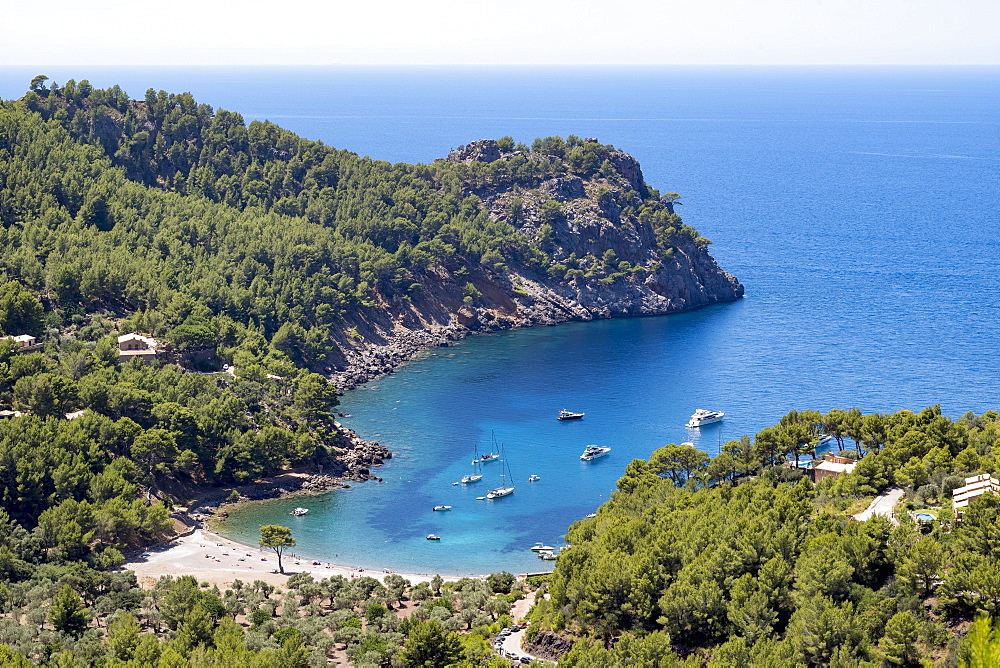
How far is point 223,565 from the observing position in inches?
3196

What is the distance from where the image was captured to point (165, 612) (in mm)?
67250

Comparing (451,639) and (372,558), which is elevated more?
(451,639)

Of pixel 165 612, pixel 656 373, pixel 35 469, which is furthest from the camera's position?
pixel 656 373

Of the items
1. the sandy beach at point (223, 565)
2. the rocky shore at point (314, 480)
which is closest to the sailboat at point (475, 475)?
the rocky shore at point (314, 480)

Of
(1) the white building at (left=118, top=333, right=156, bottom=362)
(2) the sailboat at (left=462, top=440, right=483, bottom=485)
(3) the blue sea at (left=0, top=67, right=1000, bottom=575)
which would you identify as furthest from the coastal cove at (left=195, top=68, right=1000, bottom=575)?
(1) the white building at (left=118, top=333, right=156, bottom=362)

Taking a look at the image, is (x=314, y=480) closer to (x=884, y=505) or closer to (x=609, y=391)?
(x=609, y=391)

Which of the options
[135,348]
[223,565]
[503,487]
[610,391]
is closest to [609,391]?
[610,391]

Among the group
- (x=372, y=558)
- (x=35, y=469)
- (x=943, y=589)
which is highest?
(x=943, y=589)

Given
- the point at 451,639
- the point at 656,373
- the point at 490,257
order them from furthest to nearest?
1. the point at 490,257
2. the point at 656,373
3. the point at 451,639

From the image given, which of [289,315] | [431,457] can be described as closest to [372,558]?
[431,457]

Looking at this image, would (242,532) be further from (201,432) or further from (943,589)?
(943,589)

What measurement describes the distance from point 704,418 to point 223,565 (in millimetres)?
46444

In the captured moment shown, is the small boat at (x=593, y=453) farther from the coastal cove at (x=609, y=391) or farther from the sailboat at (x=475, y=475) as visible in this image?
the sailboat at (x=475, y=475)

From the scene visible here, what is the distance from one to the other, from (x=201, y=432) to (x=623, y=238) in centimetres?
7452
